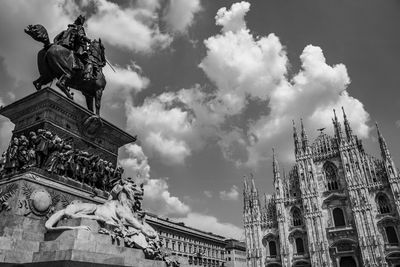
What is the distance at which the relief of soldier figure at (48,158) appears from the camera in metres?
6.62

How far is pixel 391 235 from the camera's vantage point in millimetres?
39062

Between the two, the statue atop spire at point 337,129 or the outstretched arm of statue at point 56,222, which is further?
the statue atop spire at point 337,129

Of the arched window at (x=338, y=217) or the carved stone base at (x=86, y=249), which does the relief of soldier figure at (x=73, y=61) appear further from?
the arched window at (x=338, y=217)

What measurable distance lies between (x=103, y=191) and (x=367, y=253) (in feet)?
132

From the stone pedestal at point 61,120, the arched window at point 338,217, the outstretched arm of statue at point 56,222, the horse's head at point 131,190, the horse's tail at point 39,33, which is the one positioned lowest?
the outstretched arm of statue at point 56,222

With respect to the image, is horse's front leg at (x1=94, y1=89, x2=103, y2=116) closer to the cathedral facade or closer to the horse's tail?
the horse's tail

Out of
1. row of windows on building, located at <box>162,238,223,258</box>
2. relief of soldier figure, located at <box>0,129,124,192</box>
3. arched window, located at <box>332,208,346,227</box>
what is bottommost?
relief of soldier figure, located at <box>0,129,124,192</box>

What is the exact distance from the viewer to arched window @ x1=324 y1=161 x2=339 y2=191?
45.5 metres

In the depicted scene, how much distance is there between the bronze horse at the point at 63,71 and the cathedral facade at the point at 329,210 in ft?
133

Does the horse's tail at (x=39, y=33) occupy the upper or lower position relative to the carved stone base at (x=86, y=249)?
upper

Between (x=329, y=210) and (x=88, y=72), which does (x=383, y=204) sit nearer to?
(x=329, y=210)

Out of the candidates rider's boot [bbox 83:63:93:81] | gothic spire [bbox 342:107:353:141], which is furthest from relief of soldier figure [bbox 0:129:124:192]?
gothic spire [bbox 342:107:353:141]

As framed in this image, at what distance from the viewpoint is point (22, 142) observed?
6.84 metres

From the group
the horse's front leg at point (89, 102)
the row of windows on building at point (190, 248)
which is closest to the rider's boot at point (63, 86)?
the horse's front leg at point (89, 102)
